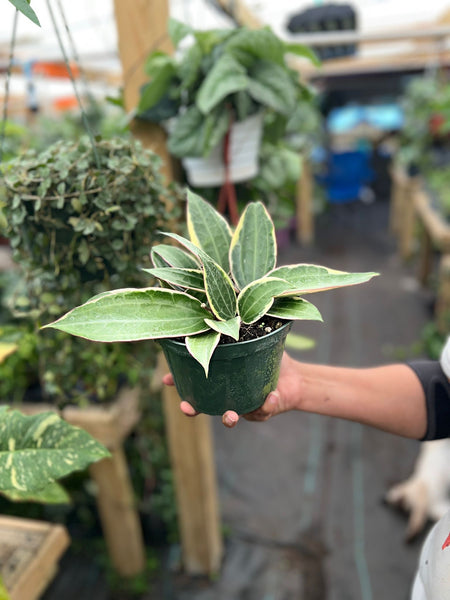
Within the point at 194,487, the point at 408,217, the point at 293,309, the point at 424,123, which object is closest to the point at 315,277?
the point at 293,309

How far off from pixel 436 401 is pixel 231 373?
0.44 meters

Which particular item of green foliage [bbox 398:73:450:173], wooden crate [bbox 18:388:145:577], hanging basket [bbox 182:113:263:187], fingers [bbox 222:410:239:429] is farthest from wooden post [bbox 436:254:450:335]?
fingers [bbox 222:410:239:429]

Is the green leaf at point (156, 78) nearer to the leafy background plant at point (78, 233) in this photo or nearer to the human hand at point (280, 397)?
the leafy background plant at point (78, 233)

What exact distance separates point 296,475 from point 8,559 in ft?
5.44

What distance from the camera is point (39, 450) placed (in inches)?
29.2

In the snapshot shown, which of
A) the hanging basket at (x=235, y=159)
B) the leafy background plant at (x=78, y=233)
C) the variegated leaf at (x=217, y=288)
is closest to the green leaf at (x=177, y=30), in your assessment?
the hanging basket at (x=235, y=159)

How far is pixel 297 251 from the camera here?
534cm

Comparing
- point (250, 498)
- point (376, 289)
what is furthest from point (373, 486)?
point (376, 289)

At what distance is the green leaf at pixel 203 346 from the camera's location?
56cm

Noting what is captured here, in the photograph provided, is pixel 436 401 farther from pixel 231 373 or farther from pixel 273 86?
pixel 273 86

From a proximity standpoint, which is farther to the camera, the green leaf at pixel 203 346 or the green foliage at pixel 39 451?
the green foliage at pixel 39 451

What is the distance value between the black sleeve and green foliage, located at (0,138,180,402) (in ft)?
1.84

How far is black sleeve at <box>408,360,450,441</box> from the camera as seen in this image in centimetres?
87

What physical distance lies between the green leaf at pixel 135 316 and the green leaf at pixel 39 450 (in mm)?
257
